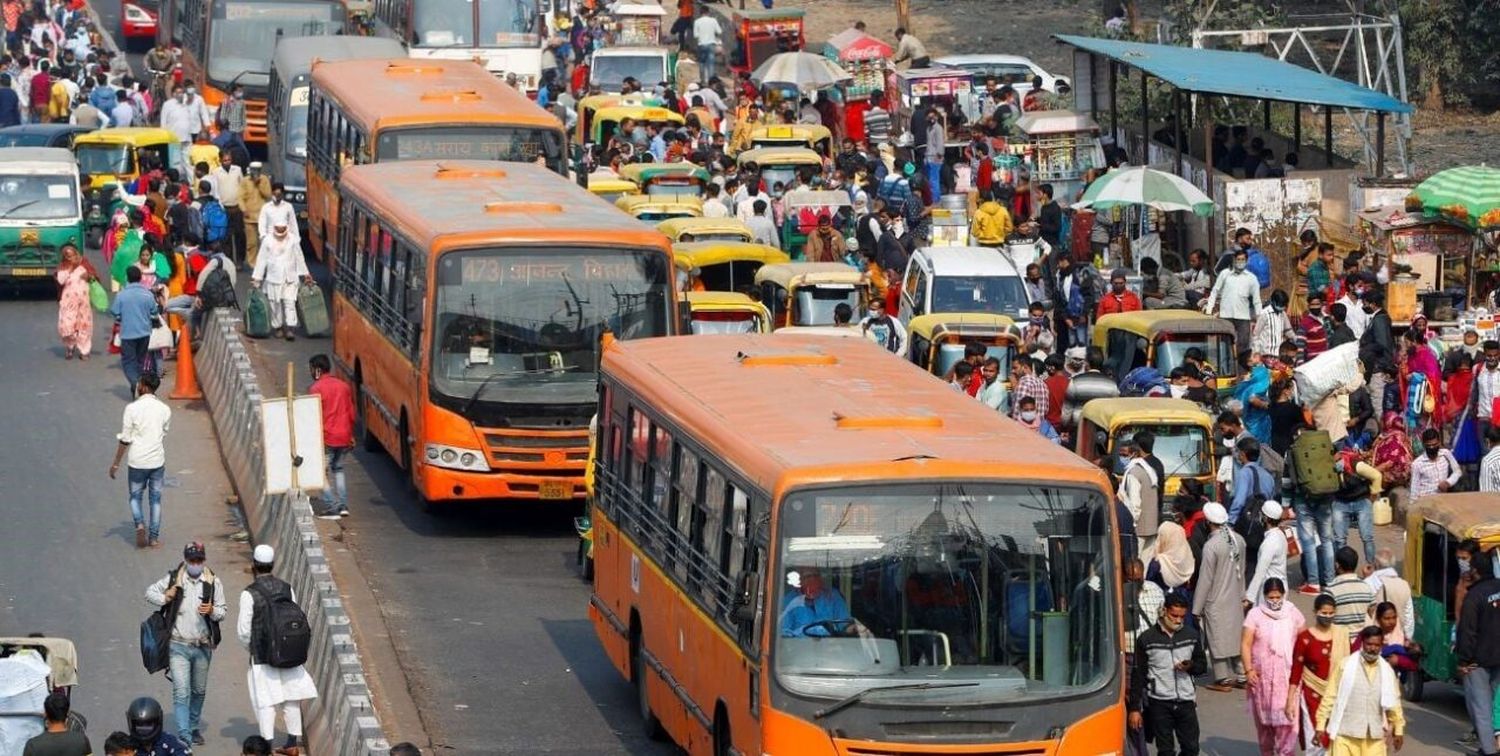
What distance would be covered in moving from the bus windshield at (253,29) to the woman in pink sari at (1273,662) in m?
29.7

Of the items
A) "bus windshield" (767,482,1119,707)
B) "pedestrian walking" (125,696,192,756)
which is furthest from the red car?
"bus windshield" (767,482,1119,707)

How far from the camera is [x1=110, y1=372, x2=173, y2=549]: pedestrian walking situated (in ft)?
69.3

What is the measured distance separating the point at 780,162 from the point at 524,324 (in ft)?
50.4

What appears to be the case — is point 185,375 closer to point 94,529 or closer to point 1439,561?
point 94,529

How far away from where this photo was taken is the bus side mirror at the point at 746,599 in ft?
44.0

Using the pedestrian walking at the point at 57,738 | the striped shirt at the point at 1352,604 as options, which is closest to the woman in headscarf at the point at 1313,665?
the striped shirt at the point at 1352,604

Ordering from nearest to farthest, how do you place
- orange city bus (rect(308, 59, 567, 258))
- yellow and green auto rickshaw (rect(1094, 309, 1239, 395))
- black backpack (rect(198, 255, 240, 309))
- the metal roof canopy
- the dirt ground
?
1. yellow and green auto rickshaw (rect(1094, 309, 1239, 395))
2. black backpack (rect(198, 255, 240, 309))
3. orange city bus (rect(308, 59, 567, 258))
4. the metal roof canopy
5. the dirt ground

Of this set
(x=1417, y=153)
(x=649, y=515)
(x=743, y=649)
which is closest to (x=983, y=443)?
(x=743, y=649)

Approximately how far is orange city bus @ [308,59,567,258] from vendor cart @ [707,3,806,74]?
700 inches

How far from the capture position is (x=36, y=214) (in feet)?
109

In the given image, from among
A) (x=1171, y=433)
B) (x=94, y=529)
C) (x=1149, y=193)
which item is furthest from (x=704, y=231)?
(x=1171, y=433)

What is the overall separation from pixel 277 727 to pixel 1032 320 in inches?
Result: 430

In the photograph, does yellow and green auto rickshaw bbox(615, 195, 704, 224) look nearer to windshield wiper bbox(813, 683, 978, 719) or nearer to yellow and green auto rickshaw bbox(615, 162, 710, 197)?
yellow and green auto rickshaw bbox(615, 162, 710, 197)

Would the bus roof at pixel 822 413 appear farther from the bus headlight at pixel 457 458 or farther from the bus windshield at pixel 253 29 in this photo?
the bus windshield at pixel 253 29
